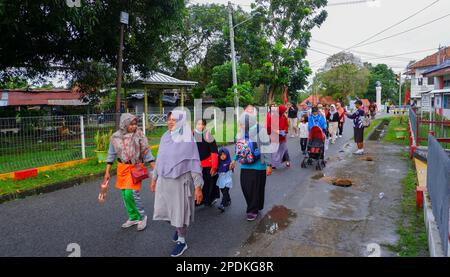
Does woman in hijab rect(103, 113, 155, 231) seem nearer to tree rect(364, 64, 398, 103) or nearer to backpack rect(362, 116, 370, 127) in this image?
backpack rect(362, 116, 370, 127)

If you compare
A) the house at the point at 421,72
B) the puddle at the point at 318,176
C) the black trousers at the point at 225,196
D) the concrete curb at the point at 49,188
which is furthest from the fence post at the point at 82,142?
the house at the point at 421,72

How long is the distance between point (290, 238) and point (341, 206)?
6.21ft

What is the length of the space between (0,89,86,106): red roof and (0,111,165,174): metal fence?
1452 centimetres

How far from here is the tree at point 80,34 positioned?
9332 mm

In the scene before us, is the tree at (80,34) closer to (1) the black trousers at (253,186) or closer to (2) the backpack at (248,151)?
(2) the backpack at (248,151)

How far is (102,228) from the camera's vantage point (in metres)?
5.16

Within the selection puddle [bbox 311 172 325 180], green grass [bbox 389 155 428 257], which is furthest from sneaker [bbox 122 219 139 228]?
puddle [bbox 311 172 325 180]

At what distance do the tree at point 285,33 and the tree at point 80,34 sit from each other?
13294 millimetres

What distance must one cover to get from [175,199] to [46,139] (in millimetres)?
6010

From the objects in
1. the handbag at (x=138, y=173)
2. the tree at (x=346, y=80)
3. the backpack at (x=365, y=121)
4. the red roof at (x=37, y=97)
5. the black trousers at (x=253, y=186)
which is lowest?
the black trousers at (x=253, y=186)

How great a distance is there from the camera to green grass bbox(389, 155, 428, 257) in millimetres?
4289

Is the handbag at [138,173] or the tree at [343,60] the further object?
the tree at [343,60]

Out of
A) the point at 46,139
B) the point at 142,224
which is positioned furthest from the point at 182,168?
the point at 46,139

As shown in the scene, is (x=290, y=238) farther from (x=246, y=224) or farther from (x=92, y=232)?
(x=92, y=232)
